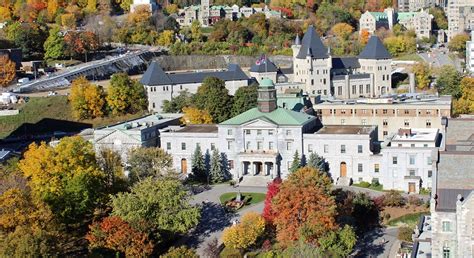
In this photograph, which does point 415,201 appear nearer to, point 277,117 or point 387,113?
point 277,117

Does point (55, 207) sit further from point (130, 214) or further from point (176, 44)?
point (176, 44)

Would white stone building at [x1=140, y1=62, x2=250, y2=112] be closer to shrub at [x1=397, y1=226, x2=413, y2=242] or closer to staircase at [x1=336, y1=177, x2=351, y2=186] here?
staircase at [x1=336, y1=177, x2=351, y2=186]

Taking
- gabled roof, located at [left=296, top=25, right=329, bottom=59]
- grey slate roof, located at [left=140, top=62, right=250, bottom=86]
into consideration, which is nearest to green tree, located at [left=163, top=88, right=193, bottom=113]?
grey slate roof, located at [left=140, top=62, right=250, bottom=86]

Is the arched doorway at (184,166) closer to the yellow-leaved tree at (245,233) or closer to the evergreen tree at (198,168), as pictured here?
the evergreen tree at (198,168)

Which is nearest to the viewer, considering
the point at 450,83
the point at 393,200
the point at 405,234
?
the point at 405,234

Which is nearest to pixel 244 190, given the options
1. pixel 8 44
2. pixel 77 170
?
pixel 77 170

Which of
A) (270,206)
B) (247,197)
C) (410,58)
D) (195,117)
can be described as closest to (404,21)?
(410,58)
